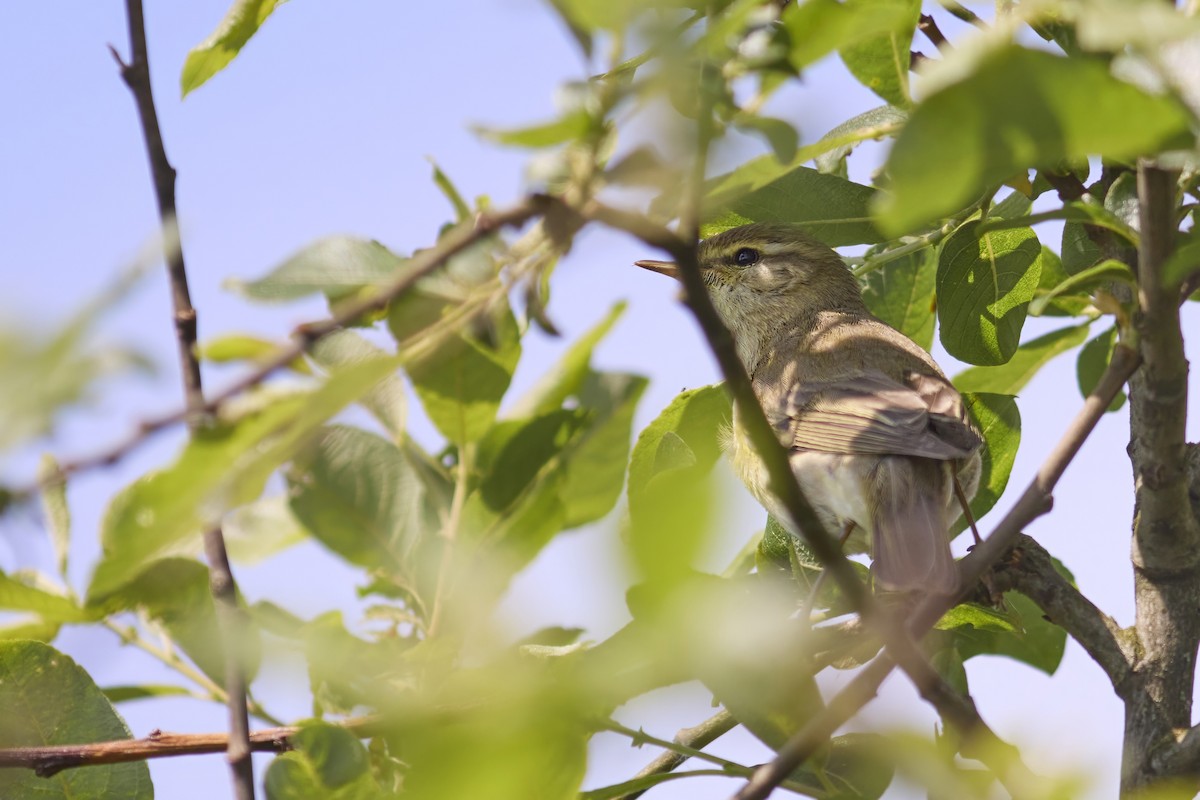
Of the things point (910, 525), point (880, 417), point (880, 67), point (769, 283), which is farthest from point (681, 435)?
point (769, 283)

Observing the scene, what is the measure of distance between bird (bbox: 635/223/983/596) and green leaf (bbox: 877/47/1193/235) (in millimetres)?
1390

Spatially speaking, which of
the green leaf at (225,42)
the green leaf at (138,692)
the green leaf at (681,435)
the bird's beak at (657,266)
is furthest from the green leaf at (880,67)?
the bird's beak at (657,266)

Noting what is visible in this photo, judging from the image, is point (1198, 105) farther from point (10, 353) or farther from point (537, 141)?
point (10, 353)

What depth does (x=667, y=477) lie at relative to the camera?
653 mm

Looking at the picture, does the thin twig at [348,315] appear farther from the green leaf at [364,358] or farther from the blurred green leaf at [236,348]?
the green leaf at [364,358]

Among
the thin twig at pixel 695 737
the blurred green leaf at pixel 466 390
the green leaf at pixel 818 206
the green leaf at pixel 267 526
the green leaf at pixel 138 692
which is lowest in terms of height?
the thin twig at pixel 695 737

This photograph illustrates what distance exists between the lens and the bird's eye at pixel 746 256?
4945mm

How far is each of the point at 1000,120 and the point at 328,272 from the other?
60 cm

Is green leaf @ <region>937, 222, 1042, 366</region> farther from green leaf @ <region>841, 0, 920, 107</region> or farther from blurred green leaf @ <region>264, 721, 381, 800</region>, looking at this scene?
blurred green leaf @ <region>264, 721, 381, 800</region>

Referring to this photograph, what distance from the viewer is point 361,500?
3.76 feet

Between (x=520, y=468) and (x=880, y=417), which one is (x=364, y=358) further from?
(x=880, y=417)

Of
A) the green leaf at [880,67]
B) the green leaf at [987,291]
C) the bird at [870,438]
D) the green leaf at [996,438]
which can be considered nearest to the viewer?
the green leaf at [880,67]

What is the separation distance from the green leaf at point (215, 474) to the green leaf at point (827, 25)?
401 mm

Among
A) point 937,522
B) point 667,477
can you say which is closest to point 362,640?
point 667,477
